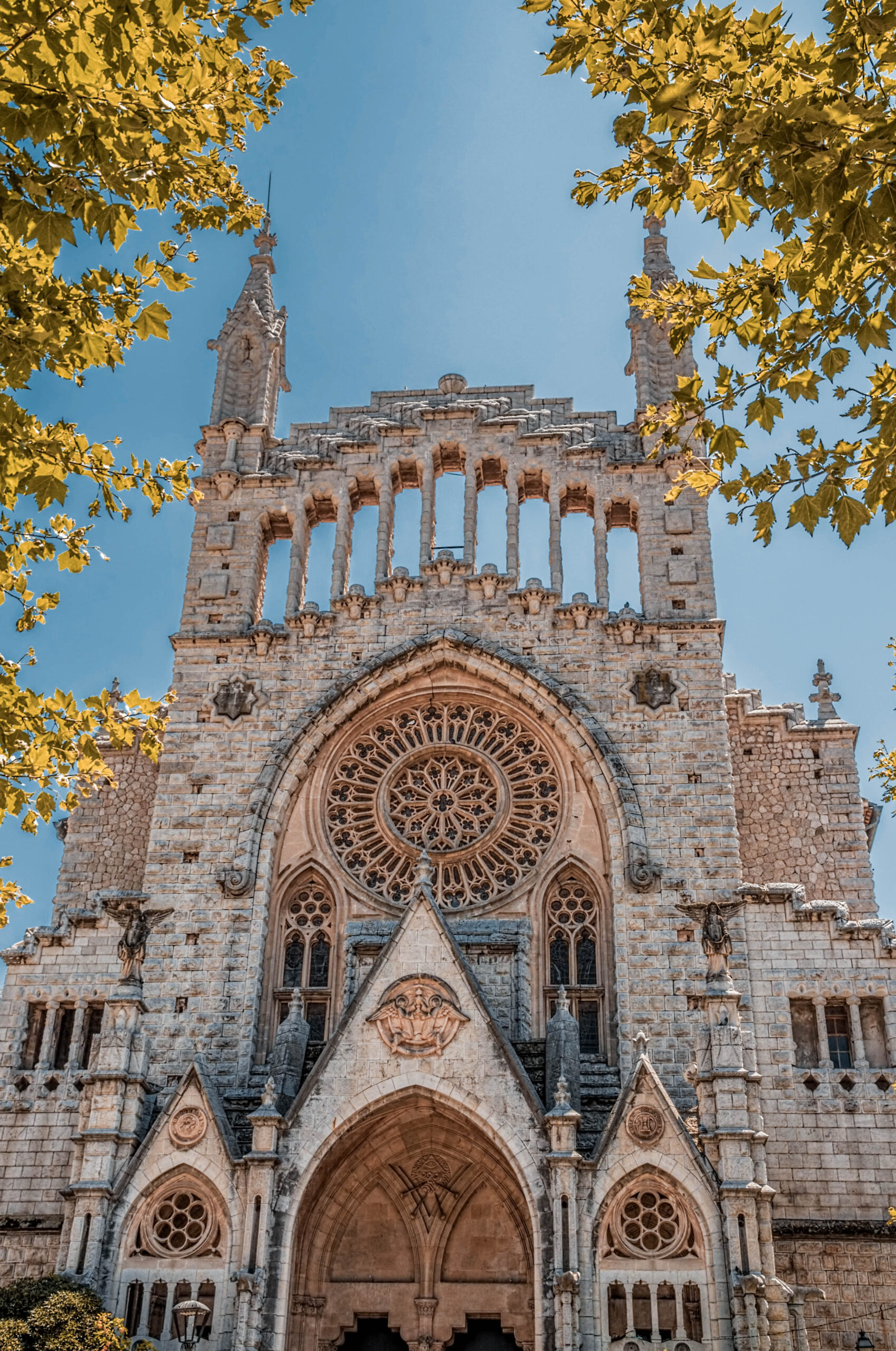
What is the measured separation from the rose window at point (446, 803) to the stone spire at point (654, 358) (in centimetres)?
702

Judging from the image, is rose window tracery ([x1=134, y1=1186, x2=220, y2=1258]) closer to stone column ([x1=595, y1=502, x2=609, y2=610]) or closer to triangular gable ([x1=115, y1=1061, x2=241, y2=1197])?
triangular gable ([x1=115, y1=1061, x2=241, y2=1197])

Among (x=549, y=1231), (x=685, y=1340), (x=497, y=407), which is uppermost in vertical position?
(x=497, y=407)

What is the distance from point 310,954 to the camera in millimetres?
21453

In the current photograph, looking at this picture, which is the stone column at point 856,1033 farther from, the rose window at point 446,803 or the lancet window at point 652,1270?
the rose window at point 446,803

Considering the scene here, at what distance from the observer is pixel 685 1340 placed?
15609 millimetres

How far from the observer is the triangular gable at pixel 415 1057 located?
17.3m

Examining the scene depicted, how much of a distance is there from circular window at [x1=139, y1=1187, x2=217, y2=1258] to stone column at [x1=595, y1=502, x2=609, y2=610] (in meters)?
11.9

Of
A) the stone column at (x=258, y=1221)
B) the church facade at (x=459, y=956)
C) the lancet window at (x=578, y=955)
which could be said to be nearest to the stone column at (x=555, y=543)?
the church facade at (x=459, y=956)

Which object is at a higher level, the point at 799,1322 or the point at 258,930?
the point at 258,930

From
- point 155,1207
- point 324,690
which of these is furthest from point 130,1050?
point 324,690

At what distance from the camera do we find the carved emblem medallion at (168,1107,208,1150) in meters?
17.3

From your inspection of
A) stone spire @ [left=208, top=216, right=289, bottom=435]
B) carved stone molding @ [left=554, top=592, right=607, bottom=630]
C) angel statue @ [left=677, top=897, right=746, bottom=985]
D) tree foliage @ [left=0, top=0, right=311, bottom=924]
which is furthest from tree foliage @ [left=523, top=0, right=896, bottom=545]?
stone spire @ [left=208, top=216, right=289, bottom=435]

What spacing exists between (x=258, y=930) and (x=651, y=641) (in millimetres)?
8295

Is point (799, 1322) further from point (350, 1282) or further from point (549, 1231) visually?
point (350, 1282)
